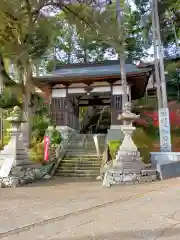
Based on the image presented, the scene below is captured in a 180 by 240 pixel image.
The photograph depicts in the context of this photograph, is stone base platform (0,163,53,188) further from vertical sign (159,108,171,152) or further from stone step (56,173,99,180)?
vertical sign (159,108,171,152)

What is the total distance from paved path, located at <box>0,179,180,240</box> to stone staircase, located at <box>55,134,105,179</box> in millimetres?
3434

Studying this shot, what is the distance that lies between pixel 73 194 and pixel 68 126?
9367 millimetres

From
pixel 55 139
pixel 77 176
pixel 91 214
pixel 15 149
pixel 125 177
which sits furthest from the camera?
pixel 55 139

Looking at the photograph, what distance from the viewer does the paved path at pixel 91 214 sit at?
4402 mm

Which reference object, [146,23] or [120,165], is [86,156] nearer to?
[120,165]

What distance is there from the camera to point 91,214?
559cm

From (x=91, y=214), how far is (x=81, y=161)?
7.43 metres

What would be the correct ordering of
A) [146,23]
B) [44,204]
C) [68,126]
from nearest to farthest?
[44,204] < [68,126] < [146,23]

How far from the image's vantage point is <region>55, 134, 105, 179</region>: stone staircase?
12.1 metres

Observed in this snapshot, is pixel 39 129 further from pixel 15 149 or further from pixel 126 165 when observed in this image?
pixel 126 165

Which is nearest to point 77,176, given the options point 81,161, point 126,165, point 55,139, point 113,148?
point 81,161

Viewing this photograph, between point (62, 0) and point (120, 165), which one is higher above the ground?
point (62, 0)

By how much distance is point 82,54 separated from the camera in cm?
3103

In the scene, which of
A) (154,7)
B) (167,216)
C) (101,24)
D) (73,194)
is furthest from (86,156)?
(167,216)
